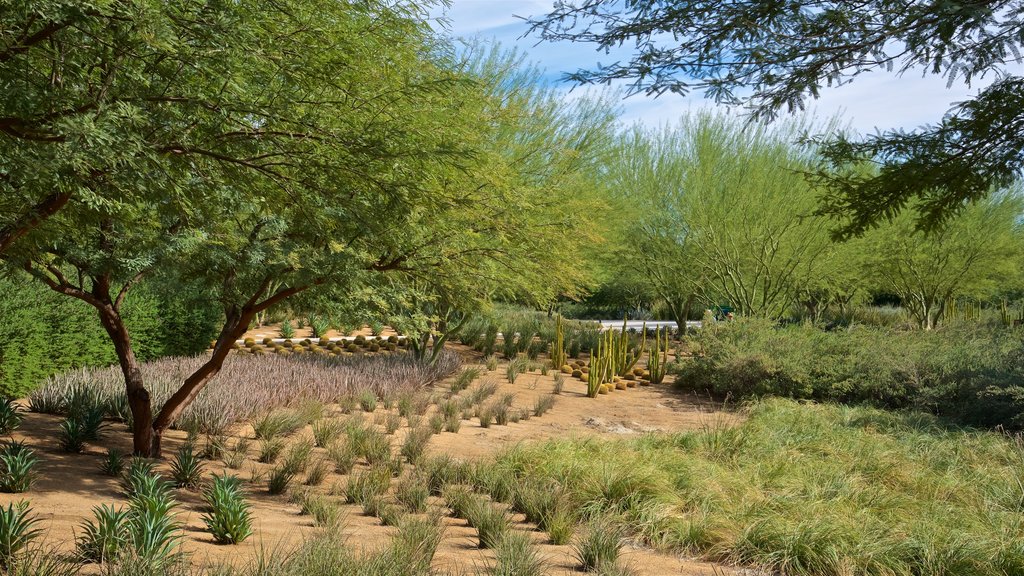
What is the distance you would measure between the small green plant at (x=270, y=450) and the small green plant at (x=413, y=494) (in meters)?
1.88

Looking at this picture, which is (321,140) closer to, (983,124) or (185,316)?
(983,124)

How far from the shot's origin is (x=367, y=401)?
10.9 metres

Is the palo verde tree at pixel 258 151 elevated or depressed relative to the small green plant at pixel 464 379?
elevated

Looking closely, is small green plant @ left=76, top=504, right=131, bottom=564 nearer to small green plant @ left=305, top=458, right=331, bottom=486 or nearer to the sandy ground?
the sandy ground

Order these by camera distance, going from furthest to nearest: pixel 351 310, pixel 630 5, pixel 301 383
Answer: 1. pixel 301 383
2. pixel 351 310
3. pixel 630 5

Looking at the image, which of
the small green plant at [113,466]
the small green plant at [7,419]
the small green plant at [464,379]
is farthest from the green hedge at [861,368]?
the small green plant at [7,419]

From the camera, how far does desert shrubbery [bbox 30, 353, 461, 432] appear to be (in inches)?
348

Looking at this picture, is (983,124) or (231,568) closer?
(231,568)

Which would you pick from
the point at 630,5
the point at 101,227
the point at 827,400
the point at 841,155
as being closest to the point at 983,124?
the point at 841,155

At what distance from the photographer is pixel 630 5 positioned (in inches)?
230

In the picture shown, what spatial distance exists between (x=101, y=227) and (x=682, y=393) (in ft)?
38.3

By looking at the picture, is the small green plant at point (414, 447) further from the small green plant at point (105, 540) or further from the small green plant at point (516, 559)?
the small green plant at point (105, 540)

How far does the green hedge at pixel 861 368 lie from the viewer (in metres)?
12.0

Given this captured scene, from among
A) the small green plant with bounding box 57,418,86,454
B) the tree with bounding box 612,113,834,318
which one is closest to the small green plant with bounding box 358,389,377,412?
the small green plant with bounding box 57,418,86,454
